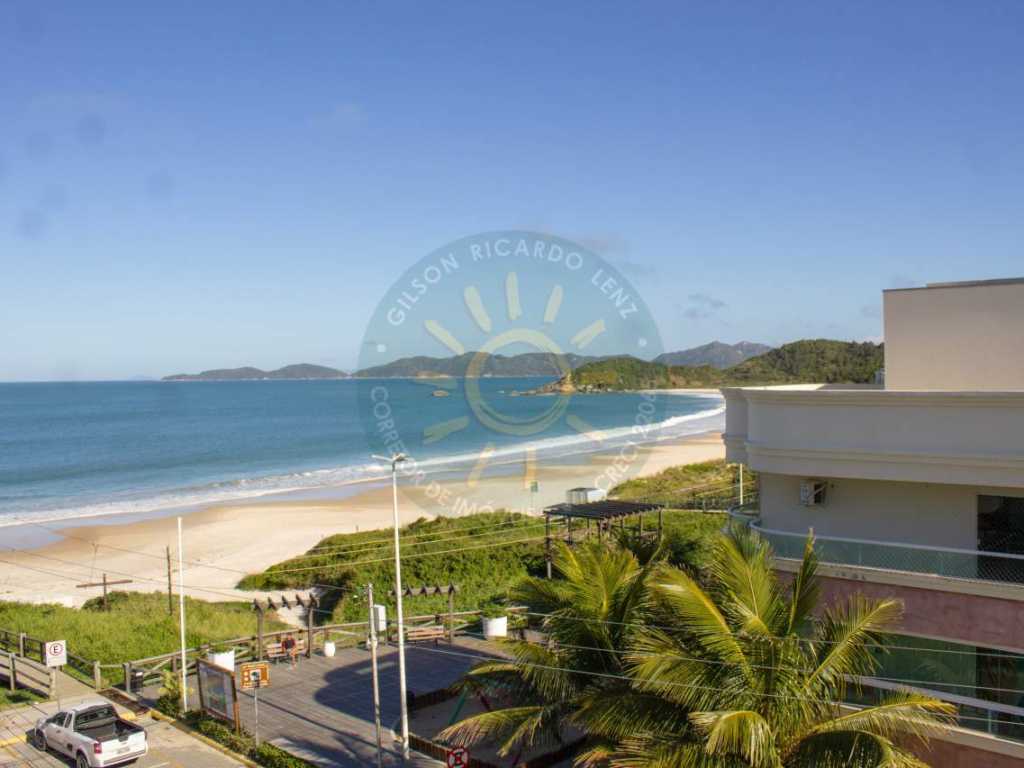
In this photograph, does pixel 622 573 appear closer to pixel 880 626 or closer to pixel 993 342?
pixel 880 626

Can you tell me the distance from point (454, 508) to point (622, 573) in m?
40.4

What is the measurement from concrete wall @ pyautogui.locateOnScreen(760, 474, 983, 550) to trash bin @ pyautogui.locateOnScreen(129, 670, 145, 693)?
15279 mm

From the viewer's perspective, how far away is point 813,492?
1272cm

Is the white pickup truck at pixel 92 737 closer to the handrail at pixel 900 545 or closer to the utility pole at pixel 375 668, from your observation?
the utility pole at pixel 375 668

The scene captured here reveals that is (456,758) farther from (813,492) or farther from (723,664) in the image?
(813,492)

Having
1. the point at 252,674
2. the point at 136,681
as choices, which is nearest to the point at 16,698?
the point at 136,681

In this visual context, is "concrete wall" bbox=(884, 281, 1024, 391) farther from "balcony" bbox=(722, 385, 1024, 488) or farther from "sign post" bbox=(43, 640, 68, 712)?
"sign post" bbox=(43, 640, 68, 712)

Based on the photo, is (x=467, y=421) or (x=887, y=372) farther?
(x=467, y=421)

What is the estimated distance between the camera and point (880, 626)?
10414mm

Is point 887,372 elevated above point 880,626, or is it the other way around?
point 887,372

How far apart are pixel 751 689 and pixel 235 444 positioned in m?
94.2

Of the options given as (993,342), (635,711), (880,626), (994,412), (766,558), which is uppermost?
(993,342)

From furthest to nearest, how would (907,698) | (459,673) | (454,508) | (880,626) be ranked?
1. (454,508)
2. (459,673)
3. (880,626)
4. (907,698)

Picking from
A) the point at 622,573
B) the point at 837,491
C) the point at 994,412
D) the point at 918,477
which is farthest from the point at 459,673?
the point at 994,412
